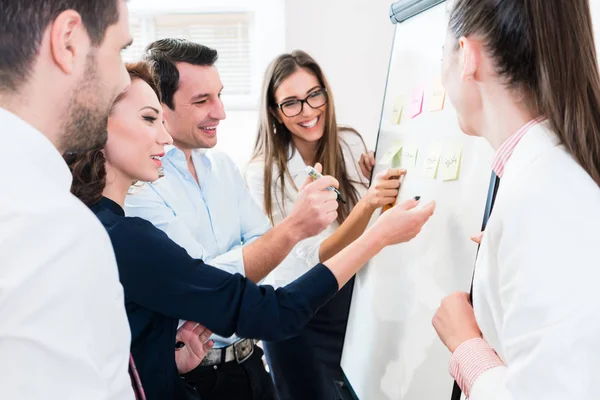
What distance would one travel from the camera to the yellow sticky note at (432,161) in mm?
1165

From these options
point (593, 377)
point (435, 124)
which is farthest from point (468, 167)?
point (593, 377)

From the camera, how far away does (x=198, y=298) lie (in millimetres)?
1064

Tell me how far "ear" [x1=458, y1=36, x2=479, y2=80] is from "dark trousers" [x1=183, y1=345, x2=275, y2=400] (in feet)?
3.07

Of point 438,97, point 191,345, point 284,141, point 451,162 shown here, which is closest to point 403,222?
point 451,162

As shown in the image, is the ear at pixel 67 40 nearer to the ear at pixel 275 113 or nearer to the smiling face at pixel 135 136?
the smiling face at pixel 135 136

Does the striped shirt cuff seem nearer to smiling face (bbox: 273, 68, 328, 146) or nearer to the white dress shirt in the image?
the white dress shirt

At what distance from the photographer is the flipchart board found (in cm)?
103

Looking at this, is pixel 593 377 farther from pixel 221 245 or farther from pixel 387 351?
pixel 221 245

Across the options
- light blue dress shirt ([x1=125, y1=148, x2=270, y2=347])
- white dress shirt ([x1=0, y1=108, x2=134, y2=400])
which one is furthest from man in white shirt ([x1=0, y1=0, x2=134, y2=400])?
light blue dress shirt ([x1=125, y1=148, x2=270, y2=347])

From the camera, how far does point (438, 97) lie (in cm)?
120

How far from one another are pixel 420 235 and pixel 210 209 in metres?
0.59

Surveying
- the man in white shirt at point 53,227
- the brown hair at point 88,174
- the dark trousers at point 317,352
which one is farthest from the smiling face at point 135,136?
the dark trousers at point 317,352

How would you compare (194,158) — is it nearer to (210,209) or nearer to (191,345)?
(210,209)

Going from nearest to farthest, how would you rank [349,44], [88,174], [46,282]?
[46,282] → [88,174] → [349,44]
